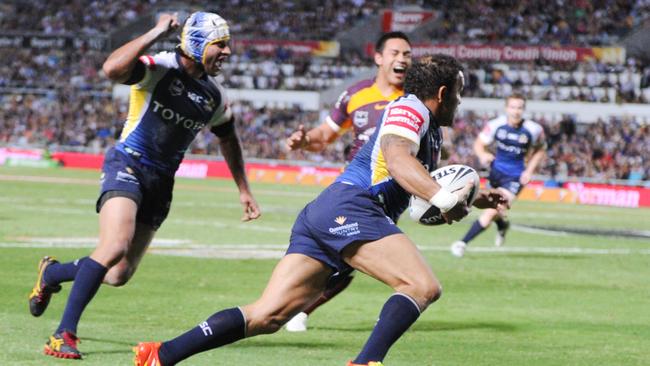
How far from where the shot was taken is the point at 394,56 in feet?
37.4

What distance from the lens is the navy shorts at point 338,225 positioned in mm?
7164

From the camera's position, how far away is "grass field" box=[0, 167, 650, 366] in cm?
957

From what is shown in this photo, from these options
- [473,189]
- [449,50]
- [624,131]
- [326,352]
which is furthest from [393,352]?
[449,50]

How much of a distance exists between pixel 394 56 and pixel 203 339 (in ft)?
16.7

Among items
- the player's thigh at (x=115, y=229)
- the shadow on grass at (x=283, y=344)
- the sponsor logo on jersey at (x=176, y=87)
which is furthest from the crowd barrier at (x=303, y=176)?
the player's thigh at (x=115, y=229)

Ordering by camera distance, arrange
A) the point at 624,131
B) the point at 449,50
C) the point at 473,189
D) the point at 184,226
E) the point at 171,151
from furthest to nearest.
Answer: the point at 449,50
the point at 624,131
the point at 184,226
the point at 171,151
the point at 473,189

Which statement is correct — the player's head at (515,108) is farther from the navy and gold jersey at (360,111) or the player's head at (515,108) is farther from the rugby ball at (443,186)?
the rugby ball at (443,186)

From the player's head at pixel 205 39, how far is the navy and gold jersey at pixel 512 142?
1122cm

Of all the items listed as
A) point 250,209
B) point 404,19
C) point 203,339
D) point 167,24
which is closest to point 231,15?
point 404,19

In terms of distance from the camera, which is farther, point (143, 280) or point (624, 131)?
point (624, 131)

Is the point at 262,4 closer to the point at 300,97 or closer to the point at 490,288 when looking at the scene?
the point at 300,97

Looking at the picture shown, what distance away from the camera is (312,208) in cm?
736

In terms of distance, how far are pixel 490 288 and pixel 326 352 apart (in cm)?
559

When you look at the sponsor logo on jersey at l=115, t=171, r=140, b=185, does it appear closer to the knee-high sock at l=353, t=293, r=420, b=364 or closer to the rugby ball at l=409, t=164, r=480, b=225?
the rugby ball at l=409, t=164, r=480, b=225
